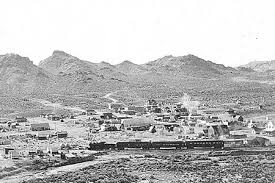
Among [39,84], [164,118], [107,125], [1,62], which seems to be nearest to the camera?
[107,125]

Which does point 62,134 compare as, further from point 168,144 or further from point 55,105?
point 55,105

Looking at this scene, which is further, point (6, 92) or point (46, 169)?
point (6, 92)

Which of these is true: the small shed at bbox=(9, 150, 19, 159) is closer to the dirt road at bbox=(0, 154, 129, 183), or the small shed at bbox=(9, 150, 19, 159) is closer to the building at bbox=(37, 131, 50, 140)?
the dirt road at bbox=(0, 154, 129, 183)

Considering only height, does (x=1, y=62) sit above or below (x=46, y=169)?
above

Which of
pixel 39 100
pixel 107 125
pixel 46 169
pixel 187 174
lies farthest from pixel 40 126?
pixel 39 100

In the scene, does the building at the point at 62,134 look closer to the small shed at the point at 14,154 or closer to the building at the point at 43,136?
the building at the point at 43,136

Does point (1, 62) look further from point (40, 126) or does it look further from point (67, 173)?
point (67, 173)

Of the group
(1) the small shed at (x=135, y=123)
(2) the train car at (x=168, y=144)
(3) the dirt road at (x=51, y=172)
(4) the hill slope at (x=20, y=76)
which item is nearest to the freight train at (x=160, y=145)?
(2) the train car at (x=168, y=144)
